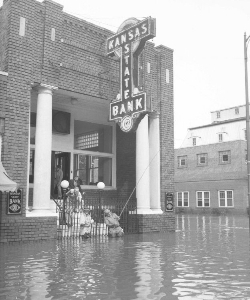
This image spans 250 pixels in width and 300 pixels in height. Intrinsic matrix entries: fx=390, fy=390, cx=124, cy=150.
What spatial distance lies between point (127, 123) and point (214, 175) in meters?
31.2

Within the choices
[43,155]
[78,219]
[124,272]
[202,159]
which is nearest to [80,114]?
[43,155]

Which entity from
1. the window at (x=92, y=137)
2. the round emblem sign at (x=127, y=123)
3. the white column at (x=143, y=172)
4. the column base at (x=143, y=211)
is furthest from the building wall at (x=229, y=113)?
the round emblem sign at (x=127, y=123)

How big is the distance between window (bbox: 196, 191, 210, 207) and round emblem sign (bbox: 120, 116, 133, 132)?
31113mm

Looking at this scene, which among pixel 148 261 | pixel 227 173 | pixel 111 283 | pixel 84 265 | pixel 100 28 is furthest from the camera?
pixel 227 173

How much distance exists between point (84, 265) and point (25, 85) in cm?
737

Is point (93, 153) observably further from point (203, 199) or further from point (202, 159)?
point (202, 159)

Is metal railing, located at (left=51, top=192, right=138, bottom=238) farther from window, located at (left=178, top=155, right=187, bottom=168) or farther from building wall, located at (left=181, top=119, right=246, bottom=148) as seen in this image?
window, located at (left=178, top=155, right=187, bottom=168)

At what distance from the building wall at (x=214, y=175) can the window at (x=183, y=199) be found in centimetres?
45

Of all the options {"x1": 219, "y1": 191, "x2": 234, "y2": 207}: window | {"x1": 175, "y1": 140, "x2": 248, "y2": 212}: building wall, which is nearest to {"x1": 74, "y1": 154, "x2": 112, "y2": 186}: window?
{"x1": 175, "y1": 140, "x2": 248, "y2": 212}: building wall

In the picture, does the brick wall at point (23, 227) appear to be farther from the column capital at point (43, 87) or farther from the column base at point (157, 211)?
the column base at point (157, 211)

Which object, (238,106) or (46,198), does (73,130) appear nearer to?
(46,198)

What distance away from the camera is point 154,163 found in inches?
666

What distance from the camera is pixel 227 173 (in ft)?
139

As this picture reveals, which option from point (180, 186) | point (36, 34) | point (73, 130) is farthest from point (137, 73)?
point (180, 186)
